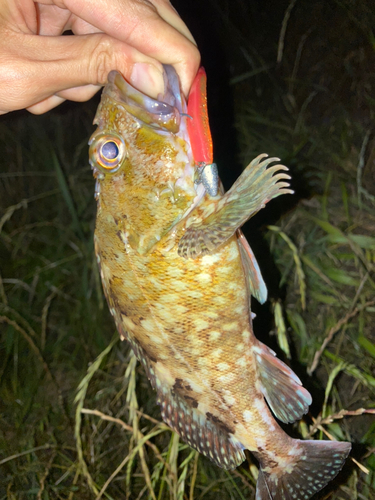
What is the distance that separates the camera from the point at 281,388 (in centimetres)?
203

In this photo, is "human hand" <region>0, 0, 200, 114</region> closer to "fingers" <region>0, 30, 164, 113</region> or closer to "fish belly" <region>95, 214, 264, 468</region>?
"fingers" <region>0, 30, 164, 113</region>

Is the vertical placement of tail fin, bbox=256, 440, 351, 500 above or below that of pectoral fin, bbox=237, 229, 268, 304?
below

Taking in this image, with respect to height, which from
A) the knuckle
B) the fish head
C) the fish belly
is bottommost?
the fish belly

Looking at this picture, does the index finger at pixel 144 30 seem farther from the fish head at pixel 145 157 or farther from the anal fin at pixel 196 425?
the anal fin at pixel 196 425

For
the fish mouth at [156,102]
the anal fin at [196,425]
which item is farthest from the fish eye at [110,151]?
the anal fin at [196,425]

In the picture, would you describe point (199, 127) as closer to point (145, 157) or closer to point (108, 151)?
point (145, 157)

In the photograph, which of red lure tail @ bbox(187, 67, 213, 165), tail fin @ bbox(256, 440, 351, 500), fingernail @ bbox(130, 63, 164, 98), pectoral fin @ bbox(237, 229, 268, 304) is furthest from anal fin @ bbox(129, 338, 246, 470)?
fingernail @ bbox(130, 63, 164, 98)

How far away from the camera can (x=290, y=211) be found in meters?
4.17

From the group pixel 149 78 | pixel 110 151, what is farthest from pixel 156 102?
pixel 110 151

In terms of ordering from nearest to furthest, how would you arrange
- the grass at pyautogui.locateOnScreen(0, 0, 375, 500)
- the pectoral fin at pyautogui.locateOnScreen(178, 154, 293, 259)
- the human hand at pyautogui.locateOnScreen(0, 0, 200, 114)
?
the pectoral fin at pyautogui.locateOnScreen(178, 154, 293, 259) → the human hand at pyautogui.locateOnScreen(0, 0, 200, 114) → the grass at pyautogui.locateOnScreen(0, 0, 375, 500)

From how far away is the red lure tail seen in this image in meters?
1.80

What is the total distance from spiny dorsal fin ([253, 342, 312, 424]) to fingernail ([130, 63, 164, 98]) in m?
1.31

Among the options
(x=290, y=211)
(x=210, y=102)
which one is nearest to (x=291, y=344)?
(x=290, y=211)

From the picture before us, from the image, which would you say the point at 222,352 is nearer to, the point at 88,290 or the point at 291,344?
the point at 291,344
